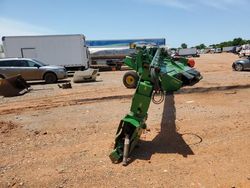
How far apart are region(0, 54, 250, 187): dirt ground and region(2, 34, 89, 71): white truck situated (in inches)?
626

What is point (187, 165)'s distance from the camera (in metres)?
4.86

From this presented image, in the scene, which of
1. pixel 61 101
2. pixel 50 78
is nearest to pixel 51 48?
pixel 50 78

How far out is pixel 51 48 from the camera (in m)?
25.4

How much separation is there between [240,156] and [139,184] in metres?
1.96

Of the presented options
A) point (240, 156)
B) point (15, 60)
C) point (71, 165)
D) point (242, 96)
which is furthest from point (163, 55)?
point (15, 60)

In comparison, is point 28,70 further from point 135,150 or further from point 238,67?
point 238,67

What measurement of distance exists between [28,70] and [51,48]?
7.17 meters

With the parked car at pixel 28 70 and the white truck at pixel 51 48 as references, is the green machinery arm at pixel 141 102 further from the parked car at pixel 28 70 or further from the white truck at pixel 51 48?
the white truck at pixel 51 48

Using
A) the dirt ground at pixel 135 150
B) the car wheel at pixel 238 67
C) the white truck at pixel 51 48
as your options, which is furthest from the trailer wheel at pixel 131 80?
the white truck at pixel 51 48

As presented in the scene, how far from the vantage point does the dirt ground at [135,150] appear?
4.54 metres

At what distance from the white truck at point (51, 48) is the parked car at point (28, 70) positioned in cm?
656

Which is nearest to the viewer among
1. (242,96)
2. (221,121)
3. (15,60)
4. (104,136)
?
(104,136)

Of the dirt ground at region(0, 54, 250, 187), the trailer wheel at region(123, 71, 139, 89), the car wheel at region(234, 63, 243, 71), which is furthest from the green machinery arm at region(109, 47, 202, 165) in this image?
the car wheel at region(234, 63, 243, 71)

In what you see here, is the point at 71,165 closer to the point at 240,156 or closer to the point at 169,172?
the point at 169,172
